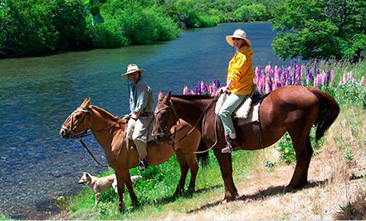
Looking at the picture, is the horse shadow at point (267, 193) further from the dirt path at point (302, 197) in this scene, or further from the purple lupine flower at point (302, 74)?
the purple lupine flower at point (302, 74)

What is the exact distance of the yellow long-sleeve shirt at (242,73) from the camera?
21.2 feet

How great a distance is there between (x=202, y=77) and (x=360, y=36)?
10568 mm

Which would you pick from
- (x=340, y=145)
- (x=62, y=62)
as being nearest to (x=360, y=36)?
(x=340, y=145)

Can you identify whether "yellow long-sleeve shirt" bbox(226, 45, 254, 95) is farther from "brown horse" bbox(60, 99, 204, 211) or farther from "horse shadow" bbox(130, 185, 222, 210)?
"horse shadow" bbox(130, 185, 222, 210)

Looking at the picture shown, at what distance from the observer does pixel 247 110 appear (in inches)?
253

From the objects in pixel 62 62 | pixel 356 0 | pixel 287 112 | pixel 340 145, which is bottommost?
pixel 62 62

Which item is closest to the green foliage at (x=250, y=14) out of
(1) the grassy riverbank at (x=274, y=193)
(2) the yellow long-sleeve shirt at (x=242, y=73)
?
(1) the grassy riverbank at (x=274, y=193)

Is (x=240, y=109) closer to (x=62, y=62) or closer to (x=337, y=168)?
(x=337, y=168)

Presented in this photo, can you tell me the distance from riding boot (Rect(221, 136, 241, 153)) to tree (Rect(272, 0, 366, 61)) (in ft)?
44.7

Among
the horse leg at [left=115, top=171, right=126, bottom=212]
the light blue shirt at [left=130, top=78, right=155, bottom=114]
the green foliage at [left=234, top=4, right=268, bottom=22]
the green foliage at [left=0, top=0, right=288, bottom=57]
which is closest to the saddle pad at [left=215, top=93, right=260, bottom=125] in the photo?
the light blue shirt at [left=130, top=78, right=155, bottom=114]

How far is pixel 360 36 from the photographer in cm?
1878

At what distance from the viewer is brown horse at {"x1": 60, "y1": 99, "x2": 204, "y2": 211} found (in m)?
7.68

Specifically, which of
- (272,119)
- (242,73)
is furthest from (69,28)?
(272,119)

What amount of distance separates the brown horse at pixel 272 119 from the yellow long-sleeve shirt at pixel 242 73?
1.27ft
